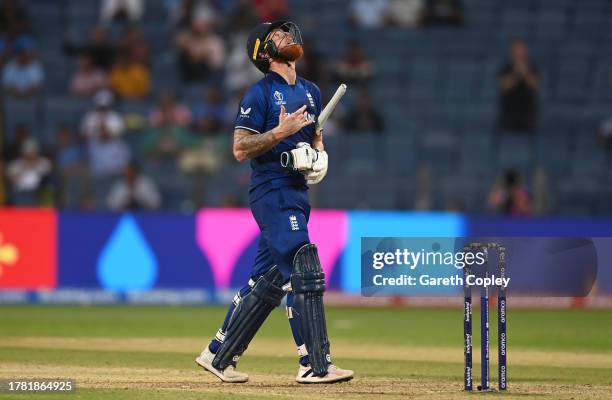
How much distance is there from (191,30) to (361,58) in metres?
2.79

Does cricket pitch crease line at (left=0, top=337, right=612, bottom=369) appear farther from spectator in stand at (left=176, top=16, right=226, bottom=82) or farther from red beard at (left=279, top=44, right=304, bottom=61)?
spectator in stand at (left=176, top=16, right=226, bottom=82)

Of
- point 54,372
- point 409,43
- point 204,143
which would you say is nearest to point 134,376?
point 54,372

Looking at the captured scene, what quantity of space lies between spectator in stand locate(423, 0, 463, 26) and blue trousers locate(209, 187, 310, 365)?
45.9 ft

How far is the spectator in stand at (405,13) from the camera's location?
22000 mm

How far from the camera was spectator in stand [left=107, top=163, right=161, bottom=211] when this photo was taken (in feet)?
61.6

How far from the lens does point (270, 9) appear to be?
71.1 ft

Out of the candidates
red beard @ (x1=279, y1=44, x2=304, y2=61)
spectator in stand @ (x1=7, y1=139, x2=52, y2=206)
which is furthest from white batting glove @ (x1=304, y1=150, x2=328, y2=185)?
spectator in stand @ (x1=7, y1=139, x2=52, y2=206)

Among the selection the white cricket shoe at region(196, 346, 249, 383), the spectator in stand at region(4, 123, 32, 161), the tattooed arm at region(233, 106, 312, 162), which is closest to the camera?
the tattooed arm at region(233, 106, 312, 162)

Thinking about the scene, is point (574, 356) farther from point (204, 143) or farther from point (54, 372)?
point (204, 143)

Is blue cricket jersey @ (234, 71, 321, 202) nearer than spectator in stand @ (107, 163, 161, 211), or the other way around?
blue cricket jersey @ (234, 71, 321, 202)

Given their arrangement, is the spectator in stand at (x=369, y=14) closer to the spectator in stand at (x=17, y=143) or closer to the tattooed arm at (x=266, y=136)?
the spectator in stand at (x=17, y=143)

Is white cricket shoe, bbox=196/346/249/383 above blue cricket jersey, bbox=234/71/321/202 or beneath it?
beneath

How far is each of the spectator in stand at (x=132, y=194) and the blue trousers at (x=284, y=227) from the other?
10492 mm

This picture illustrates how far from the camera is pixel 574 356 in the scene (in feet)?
37.4
